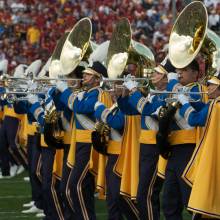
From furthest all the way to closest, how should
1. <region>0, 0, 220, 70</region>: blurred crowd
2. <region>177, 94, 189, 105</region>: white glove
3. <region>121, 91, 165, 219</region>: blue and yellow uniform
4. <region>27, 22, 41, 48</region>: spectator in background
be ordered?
<region>27, 22, 41, 48</region>: spectator in background, <region>0, 0, 220, 70</region>: blurred crowd, <region>121, 91, 165, 219</region>: blue and yellow uniform, <region>177, 94, 189, 105</region>: white glove

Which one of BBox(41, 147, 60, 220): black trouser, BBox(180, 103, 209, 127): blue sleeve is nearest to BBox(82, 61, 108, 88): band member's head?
BBox(41, 147, 60, 220): black trouser

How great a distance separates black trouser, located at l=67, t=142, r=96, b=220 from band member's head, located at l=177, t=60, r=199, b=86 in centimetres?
143

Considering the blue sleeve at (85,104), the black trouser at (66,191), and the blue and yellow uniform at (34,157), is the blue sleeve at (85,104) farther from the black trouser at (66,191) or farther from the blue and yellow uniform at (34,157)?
the blue and yellow uniform at (34,157)

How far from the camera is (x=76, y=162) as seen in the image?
9023 millimetres

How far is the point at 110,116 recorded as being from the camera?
28.2 feet

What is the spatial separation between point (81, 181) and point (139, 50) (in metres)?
1.36

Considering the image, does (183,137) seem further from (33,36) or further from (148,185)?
(33,36)

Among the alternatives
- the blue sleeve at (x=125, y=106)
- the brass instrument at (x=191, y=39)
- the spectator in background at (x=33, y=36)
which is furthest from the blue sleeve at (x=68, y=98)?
the spectator in background at (x=33, y=36)

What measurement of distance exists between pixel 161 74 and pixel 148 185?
1004 mm

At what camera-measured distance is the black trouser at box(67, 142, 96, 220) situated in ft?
29.4

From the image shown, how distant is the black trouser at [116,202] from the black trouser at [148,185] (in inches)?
8.5

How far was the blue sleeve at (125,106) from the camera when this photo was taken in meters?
8.41

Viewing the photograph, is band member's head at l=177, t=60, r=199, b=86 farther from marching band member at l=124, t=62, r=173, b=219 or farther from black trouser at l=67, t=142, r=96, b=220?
black trouser at l=67, t=142, r=96, b=220

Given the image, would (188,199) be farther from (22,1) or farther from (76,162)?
(22,1)
